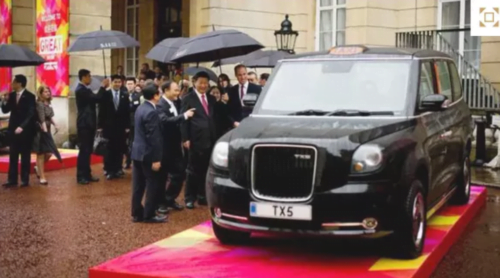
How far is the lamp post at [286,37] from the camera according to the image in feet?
57.7

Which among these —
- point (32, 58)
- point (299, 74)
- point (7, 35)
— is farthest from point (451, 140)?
point (7, 35)

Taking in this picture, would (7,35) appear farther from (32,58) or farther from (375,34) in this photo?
(375,34)

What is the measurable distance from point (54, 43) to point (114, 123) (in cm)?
569

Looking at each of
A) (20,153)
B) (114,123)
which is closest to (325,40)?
(114,123)

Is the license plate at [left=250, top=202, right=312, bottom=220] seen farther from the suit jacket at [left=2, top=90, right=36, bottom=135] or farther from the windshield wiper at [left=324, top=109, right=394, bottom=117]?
the suit jacket at [left=2, top=90, right=36, bottom=135]

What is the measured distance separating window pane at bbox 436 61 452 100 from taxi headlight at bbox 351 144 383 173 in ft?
7.38

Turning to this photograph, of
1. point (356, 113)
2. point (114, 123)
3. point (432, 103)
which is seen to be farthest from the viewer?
point (114, 123)

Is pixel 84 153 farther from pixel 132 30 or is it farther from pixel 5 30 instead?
pixel 132 30

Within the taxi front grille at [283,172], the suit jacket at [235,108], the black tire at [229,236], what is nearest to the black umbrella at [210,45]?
the suit jacket at [235,108]

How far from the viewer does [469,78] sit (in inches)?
673

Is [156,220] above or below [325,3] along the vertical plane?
below

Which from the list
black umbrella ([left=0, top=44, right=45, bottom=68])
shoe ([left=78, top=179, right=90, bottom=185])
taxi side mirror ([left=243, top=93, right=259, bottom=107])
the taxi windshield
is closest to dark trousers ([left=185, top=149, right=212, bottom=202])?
taxi side mirror ([left=243, top=93, right=259, bottom=107])

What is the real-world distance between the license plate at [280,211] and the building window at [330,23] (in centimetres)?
1456

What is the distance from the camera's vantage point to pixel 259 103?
741 cm
